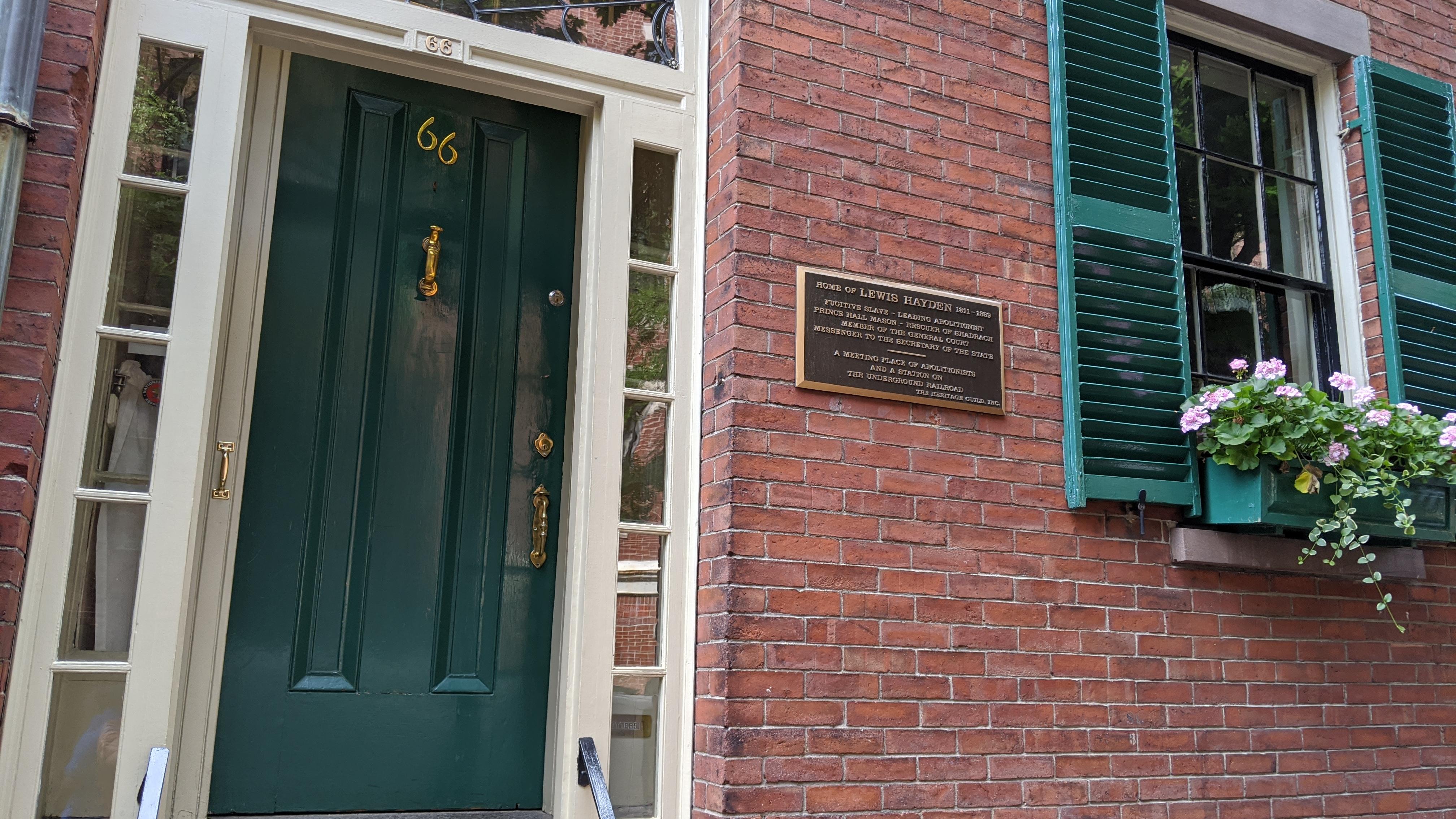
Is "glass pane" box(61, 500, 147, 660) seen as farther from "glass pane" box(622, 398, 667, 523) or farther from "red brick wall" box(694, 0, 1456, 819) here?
"red brick wall" box(694, 0, 1456, 819)

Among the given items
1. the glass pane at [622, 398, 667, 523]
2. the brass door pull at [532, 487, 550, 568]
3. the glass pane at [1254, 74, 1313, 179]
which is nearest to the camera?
the glass pane at [622, 398, 667, 523]

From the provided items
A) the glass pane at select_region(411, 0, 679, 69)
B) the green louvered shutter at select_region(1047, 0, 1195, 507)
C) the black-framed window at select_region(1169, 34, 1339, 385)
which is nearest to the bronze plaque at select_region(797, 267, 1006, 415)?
the green louvered shutter at select_region(1047, 0, 1195, 507)

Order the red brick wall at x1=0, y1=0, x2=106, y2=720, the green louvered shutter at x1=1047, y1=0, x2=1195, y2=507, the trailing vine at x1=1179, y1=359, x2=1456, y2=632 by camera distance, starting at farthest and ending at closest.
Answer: the green louvered shutter at x1=1047, y1=0, x2=1195, y2=507 < the trailing vine at x1=1179, y1=359, x2=1456, y2=632 < the red brick wall at x1=0, y1=0, x2=106, y2=720

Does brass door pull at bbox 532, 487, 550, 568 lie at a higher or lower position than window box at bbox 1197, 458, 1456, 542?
lower

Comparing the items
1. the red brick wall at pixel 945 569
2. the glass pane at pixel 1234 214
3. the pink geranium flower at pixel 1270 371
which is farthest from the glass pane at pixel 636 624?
the glass pane at pixel 1234 214

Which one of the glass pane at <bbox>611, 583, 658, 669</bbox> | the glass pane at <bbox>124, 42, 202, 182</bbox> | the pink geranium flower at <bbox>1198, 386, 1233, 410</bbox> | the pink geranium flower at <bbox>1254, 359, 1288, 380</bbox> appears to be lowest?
the glass pane at <bbox>611, 583, 658, 669</bbox>

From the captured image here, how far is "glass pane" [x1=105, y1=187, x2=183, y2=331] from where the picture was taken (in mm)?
2852

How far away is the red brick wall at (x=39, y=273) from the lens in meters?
2.55

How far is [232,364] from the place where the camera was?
310 cm

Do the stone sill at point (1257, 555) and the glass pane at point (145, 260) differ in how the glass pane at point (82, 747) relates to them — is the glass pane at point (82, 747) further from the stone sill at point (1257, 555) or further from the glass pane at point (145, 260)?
the stone sill at point (1257, 555)

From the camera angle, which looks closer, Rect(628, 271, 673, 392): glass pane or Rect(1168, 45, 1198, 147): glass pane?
Rect(628, 271, 673, 392): glass pane

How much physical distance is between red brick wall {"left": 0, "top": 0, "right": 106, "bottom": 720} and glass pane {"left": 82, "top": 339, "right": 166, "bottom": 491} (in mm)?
120

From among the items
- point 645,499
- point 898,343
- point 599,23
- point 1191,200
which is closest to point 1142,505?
point 898,343

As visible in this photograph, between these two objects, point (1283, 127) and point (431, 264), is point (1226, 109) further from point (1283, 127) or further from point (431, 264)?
point (431, 264)
